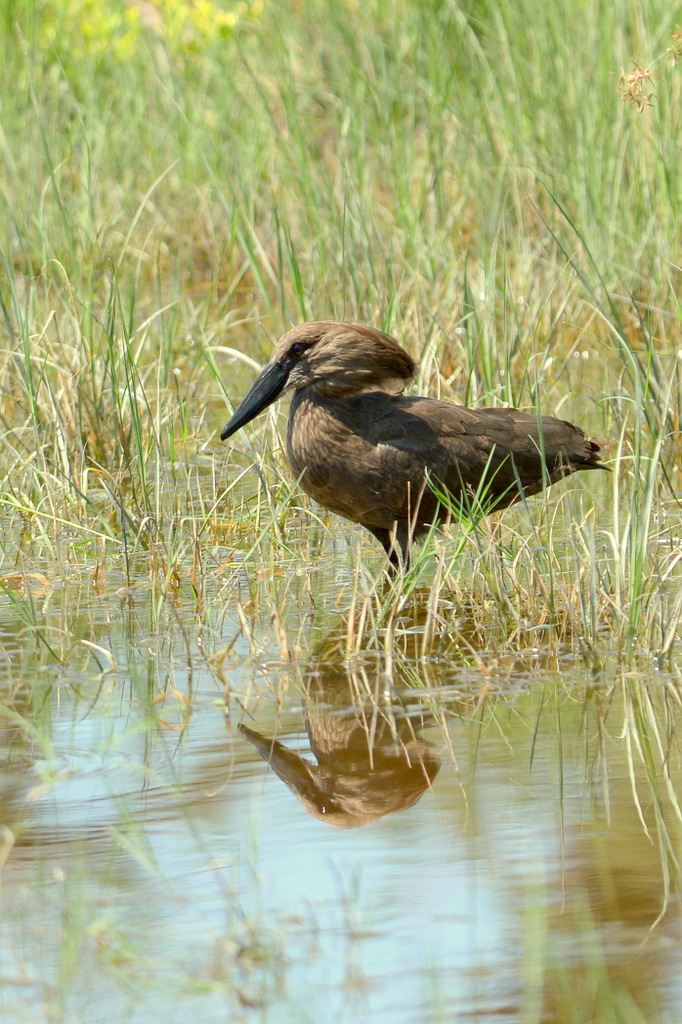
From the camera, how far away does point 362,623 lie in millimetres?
3514

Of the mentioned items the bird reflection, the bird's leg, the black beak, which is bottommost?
the bird's leg

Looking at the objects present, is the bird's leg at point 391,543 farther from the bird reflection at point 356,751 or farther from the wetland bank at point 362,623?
the bird reflection at point 356,751

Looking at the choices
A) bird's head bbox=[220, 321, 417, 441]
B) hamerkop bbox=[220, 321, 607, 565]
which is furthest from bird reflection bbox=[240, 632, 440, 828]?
bird's head bbox=[220, 321, 417, 441]

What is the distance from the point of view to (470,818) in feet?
8.95

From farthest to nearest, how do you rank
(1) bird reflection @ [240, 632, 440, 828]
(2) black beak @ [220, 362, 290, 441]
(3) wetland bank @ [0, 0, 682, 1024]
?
(2) black beak @ [220, 362, 290, 441] < (1) bird reflection @ [240, 632, 440, 828] < (3) wetland bank @ [0, 0, 682, 1024]

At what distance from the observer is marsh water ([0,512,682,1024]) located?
217 cm

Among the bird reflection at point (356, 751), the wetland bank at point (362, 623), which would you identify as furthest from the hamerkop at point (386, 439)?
the bird reflection at point (356, 751)

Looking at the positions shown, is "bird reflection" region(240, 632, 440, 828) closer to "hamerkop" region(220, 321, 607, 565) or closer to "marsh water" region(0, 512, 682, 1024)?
"marsh water" region(0, 512, 682, 1024)

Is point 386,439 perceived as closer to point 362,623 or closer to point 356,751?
point 362,623

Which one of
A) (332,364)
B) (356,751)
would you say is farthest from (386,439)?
(356,751)

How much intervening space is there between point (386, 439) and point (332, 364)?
0.30 meters

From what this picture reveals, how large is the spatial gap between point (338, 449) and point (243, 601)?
1.72ft

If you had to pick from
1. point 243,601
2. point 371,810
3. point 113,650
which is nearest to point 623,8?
point 243,601

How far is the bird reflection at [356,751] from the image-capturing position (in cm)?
287
